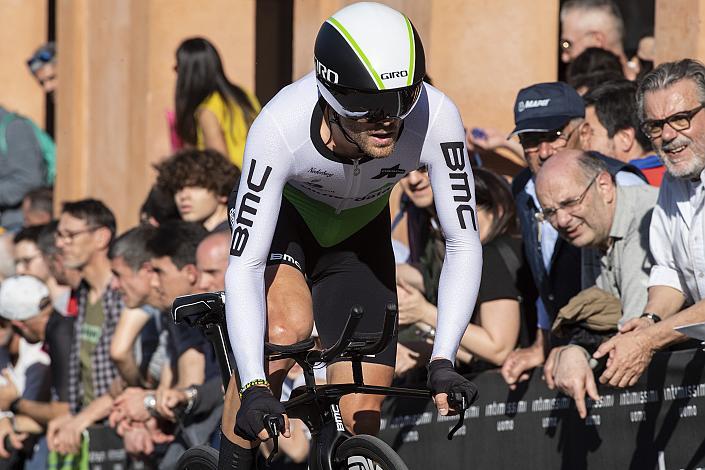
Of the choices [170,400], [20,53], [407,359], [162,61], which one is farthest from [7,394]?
[20,53]

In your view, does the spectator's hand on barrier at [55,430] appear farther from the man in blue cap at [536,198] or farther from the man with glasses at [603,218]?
the man with glasses at [603,218]

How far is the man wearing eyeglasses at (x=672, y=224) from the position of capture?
7.36 meters

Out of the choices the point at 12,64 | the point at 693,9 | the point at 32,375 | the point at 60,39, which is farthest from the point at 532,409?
the point at 12,64

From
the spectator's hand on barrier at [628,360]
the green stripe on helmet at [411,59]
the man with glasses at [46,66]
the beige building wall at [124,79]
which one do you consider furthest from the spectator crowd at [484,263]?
the man with glasses at [46,66]

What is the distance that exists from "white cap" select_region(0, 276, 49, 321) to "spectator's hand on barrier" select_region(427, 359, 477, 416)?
726 cm

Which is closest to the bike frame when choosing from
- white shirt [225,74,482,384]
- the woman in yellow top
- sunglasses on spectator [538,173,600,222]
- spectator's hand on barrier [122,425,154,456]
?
white shirt [225,74,482,384]

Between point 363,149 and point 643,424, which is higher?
point 363,149

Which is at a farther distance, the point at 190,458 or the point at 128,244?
the point at 128,244

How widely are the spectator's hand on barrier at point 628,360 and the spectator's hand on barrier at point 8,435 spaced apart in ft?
21.6

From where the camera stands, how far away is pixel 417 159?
261 inches

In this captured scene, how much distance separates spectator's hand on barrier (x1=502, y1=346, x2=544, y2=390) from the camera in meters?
8.23

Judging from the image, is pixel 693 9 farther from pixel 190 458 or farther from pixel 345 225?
pixel 190 458

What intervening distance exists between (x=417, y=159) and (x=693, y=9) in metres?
3.97

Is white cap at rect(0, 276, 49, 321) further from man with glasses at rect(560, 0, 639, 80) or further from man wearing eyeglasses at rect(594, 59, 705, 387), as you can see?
man wearing eyeglasses at rect(594, 59, 705, 387)
